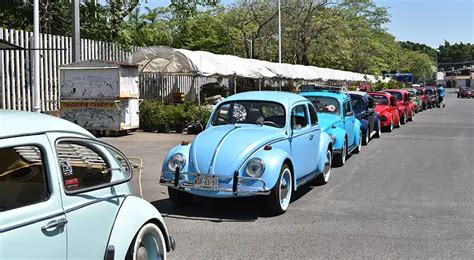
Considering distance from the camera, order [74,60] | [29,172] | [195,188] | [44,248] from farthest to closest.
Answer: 1. [74,60]
2. [195,188]
3. [29,172]
4. [44,248]

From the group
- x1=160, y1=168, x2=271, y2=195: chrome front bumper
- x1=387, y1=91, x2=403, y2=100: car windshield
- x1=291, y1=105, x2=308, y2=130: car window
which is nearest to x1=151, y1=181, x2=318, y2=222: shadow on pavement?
x1=160, y1=168, x2=271, y2=195: chrome front bumper

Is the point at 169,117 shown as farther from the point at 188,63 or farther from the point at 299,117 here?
the point at 299,117

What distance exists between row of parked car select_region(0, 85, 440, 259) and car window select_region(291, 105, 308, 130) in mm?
36

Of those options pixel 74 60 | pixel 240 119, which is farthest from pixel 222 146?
pixel 74 60

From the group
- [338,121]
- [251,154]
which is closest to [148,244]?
[251,154]

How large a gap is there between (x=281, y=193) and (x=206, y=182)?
114 centimetres

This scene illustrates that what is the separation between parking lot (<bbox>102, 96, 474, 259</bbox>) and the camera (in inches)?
234

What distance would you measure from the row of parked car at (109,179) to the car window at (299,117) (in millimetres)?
36

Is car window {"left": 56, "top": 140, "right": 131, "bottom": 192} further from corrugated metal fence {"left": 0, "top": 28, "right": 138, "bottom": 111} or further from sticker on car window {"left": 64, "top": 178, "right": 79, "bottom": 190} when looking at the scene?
corrugated metal fence {"left": 0, "top": 28, "right": 138, "bottom": 111}

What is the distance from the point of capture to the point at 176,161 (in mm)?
7512

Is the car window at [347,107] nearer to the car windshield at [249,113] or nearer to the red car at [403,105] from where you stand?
the car windshield at [249,113]

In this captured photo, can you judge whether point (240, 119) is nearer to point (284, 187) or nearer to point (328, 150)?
point (284, 187)

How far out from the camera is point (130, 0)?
24.1 meters

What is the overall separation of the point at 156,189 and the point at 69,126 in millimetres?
5462
